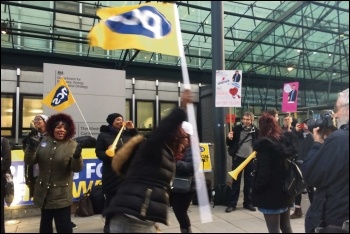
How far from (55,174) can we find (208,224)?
9.16 feet

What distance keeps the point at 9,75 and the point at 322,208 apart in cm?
1169

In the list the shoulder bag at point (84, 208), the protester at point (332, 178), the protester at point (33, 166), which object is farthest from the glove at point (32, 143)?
the protester at point (332, 178)

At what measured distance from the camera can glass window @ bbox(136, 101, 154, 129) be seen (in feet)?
47.0

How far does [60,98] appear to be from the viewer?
7223 mm

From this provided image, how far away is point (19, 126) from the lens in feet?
39.5

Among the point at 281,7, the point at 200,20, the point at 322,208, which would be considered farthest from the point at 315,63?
the point at 322,208

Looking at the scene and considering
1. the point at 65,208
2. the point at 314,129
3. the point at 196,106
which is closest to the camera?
the point at 314,129

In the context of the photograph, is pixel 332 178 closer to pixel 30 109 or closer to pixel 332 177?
pixel 332 177

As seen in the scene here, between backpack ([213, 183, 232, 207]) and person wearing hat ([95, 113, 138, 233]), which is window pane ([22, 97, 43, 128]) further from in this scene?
person wearing hat ([95, 113, 138, 233])

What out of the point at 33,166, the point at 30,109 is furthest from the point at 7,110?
the point at 33,166

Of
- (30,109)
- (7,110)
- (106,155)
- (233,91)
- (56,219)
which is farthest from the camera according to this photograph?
(30,109)

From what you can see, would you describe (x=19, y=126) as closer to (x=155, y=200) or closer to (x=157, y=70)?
(x=157, y=70)

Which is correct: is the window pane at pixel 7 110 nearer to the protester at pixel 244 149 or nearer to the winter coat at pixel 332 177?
the protester at pixel 244 149

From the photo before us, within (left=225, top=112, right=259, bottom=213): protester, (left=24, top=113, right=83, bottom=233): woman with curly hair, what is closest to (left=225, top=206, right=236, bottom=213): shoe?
(left=225, top=112, right=259, bottom=213): protester
